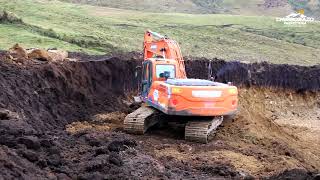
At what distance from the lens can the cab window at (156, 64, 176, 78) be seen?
1570 cm

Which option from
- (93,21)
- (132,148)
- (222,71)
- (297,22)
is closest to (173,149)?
(132,148)

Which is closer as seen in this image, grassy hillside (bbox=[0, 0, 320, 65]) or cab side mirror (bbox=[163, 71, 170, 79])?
cab side mirror (bbox=[163, 71, 170, 79])

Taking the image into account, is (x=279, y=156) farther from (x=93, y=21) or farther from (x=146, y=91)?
(x=93, y=21)

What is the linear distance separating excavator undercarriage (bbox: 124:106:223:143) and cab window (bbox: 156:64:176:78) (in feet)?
4.20

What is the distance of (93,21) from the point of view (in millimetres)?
43219

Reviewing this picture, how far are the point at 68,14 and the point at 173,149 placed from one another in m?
33.4

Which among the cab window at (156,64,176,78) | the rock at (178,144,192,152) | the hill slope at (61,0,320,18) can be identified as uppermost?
the cab window at (156,64,176,78)

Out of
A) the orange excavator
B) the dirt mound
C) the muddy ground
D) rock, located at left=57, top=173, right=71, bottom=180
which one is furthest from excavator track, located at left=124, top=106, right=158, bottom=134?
the dirt mound

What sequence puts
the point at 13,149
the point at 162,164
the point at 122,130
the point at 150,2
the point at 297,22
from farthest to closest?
the point at 150,2 < the point at 297,22 < the point at 122,130 < the point at 162,164 < the point at 13,149

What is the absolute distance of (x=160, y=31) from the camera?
4362 centimetres

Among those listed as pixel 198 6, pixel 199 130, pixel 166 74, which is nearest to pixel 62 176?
pixel 199 130

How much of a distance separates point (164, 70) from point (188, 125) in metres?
2.19

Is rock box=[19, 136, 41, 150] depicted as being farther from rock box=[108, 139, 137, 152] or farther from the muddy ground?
rock box=[108, 139, 137, 152]

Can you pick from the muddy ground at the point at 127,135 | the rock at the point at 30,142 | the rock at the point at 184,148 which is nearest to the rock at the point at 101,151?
the muddy ground at the point at 127,135
